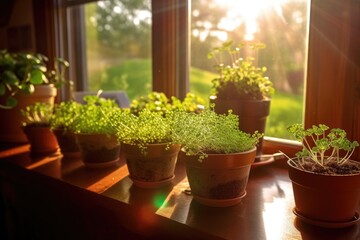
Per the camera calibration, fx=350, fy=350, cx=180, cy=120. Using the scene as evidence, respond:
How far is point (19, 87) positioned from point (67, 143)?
358 mm

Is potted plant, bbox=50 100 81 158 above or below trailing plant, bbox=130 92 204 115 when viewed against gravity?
below

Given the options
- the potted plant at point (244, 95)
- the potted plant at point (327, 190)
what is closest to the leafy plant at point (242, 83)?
the potted plant at point (244, 95)

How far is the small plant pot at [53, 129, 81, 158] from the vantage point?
52.7 inches

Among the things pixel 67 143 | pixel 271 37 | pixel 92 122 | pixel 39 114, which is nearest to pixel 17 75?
pixel 39 114

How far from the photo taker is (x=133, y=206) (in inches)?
34.8

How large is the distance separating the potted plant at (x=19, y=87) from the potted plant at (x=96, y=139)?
0.39 metres

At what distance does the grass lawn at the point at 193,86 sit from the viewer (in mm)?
1378

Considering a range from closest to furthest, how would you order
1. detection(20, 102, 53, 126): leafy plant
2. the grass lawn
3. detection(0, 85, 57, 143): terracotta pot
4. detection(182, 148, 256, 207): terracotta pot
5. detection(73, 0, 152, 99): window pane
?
detection(182, 148, 256, 207): terracotta pot
the grass lawn
detection(20, 102, 53, 126): leafy plant
detection(0, 85, 57, 143): terracotta pot
detection(73, 0, 152, 99): window pane

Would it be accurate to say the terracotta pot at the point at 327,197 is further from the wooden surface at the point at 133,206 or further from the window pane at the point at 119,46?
the window pane at the point at 119,46

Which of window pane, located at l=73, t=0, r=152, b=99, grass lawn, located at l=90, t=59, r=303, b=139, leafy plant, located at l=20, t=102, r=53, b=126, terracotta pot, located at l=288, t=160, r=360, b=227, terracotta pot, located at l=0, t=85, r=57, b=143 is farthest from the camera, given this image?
window pane, located at l=73, t=0, r=152, b=99

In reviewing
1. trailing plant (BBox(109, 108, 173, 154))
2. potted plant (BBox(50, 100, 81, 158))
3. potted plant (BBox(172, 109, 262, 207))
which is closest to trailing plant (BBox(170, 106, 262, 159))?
potted plant (BBox(172, 109, 262, 207))

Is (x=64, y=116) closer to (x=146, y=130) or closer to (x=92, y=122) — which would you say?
(x=92, y=122)

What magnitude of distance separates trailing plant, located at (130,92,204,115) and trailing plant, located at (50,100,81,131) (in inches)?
8.9

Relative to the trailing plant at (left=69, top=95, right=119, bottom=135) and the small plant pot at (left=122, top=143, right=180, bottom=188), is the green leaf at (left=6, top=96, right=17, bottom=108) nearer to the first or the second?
Answer: the trailing plant at (left=69, top=95, right=119, bottom=135)
